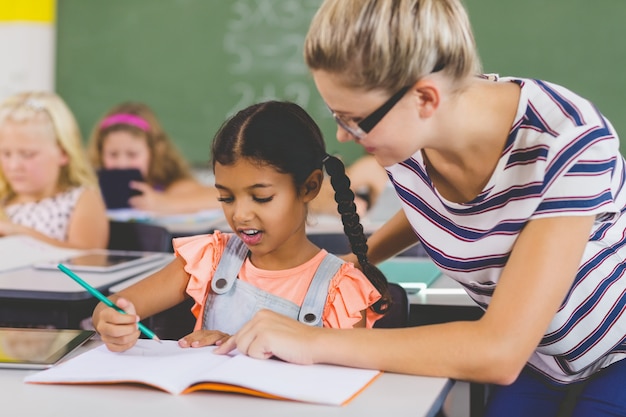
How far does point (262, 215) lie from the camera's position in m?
1.51

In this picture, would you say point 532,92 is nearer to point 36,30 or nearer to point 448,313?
point 448,313

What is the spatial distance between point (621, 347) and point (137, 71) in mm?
4234

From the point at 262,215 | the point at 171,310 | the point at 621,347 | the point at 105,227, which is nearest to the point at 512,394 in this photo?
the point at 621,347

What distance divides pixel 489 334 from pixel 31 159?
2.32 m

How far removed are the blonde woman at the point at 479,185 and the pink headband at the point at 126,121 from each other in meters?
3.32

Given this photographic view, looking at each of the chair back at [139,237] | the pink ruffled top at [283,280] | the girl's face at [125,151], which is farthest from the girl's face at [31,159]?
the pink ruffled top at [283,280]

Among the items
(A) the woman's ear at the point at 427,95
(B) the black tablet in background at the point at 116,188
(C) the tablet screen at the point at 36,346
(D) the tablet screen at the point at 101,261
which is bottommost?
(B) the black tablet in background at the point at 116,188

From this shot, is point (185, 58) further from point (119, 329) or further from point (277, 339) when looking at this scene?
point (277, 339)

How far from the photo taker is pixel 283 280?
1611mm

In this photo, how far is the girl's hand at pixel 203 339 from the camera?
1308 millimetres

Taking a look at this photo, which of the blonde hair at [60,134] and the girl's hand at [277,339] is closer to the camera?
the girl's hand at [277,339]

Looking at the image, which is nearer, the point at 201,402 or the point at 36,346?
the point at 201,402

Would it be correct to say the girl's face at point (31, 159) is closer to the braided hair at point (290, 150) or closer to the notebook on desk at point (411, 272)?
the notebook on desk at point (411, 272)

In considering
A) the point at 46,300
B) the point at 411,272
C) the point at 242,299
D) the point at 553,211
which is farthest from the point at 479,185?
the point at 46,300
